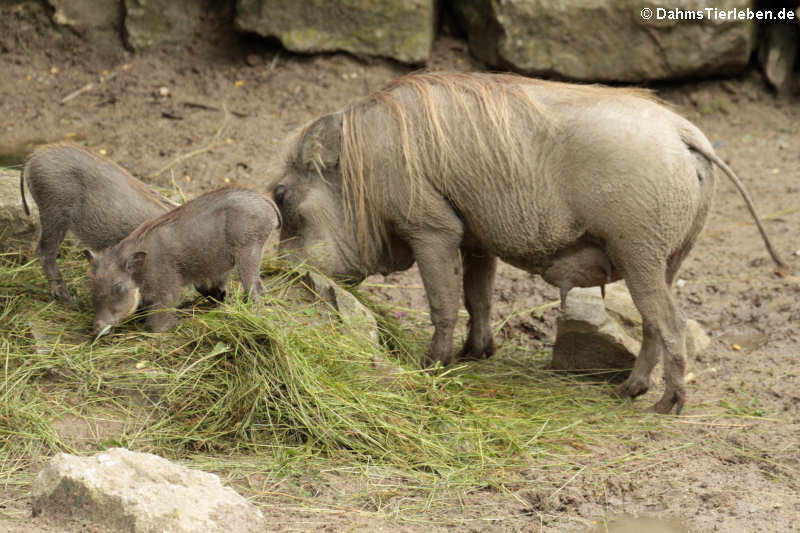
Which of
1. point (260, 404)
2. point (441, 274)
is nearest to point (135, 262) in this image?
point (260, 404)

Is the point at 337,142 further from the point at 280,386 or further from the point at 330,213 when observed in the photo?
the point at 280,386

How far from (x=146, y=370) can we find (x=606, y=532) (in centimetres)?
214

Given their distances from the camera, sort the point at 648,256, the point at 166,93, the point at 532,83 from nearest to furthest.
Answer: the point at 648,256 < the point at 532,83 < the point at 166,93

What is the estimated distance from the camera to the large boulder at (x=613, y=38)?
909cm

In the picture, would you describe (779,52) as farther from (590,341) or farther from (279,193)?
(279,193)

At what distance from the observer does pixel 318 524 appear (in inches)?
153

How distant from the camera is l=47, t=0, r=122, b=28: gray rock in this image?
9.46 metres

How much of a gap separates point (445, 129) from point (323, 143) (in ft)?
2.29

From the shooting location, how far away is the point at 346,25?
920 centimetres

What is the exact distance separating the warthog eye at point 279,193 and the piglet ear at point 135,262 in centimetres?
98

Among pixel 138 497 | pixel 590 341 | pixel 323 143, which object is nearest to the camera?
pixel 138 497

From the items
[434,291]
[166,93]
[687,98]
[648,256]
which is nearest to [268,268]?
[434,291]

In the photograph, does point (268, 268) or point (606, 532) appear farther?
point (268, 268)

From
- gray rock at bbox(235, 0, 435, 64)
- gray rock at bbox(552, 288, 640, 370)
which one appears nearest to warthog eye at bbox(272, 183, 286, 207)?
gray rock at bbox(552, 288, 640, 370)
